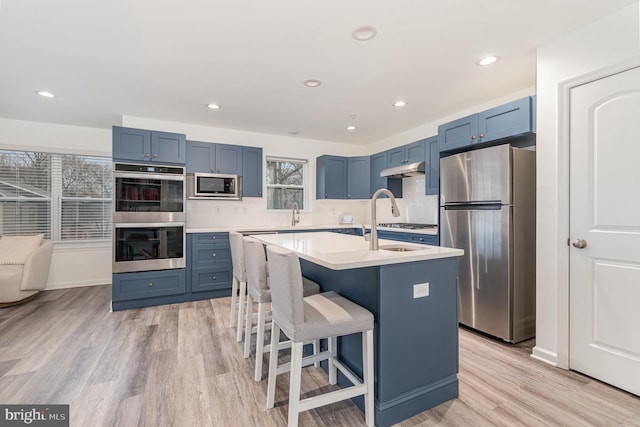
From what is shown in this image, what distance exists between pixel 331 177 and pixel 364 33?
10.4 ft

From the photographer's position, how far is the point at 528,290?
2.73m

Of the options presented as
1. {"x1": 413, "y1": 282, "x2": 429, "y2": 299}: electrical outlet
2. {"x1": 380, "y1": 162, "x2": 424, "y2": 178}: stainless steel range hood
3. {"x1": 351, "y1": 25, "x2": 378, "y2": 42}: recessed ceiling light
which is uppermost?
{"x1": 351, "y1": 25, "x2": 378, "y2": 42}: recessed ceiling light

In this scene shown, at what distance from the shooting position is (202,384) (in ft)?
6.71

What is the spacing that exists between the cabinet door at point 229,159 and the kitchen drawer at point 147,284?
1.60 metres

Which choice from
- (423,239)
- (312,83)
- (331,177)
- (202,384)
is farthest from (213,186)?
(423,239)

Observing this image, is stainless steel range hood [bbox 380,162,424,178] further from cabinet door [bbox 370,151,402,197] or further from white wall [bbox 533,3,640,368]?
white wall [bbox 533,3,640,368]

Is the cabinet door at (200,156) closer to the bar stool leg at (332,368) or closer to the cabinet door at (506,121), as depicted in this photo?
the bar stool leg at (332,368)

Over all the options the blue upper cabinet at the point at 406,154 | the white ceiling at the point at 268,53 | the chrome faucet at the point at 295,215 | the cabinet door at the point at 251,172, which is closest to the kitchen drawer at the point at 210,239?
the cabinet door at the point at 251,172

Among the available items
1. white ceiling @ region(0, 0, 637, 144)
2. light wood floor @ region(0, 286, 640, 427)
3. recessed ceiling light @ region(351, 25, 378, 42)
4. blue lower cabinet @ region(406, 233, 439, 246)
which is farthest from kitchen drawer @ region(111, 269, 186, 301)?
recessed ceiling light @ region(351, 25, 378, 42)

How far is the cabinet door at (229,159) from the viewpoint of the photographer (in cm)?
444

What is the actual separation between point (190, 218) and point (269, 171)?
1542mm

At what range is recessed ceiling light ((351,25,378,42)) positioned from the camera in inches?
84.2

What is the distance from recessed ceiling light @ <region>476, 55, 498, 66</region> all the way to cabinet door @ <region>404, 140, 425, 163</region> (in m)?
1.52

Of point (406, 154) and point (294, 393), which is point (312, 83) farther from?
point (294, 393)
